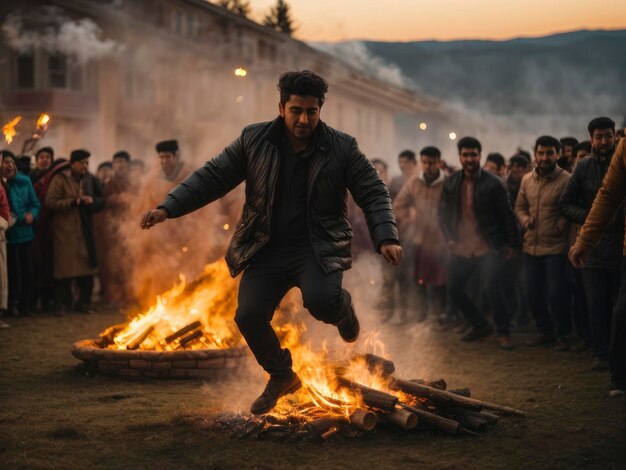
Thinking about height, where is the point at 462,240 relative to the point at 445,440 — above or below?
above

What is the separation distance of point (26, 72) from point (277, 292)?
88.1ft

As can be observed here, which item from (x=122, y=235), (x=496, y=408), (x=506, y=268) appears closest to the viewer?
(x=496, y=408)

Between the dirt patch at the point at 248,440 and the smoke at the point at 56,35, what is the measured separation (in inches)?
775

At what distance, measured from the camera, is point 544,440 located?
17.6ft

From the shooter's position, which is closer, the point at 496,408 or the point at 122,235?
the point at 496,408

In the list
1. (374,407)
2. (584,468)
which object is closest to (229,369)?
(374,407)

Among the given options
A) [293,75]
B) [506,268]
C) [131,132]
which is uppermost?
[131,132]

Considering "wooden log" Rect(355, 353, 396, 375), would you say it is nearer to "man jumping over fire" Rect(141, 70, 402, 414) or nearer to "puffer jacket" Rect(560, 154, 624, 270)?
"man jumping over fire" Rect(141, 70, 402, 414)

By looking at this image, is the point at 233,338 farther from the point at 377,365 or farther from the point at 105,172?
the point at 105,172

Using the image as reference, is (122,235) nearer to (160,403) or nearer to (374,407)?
(160,403)

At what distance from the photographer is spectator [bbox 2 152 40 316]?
10788 mm

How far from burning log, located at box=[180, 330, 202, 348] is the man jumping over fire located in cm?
208

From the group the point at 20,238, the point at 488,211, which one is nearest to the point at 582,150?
the point at 488,211

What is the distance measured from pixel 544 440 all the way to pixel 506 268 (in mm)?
5129
